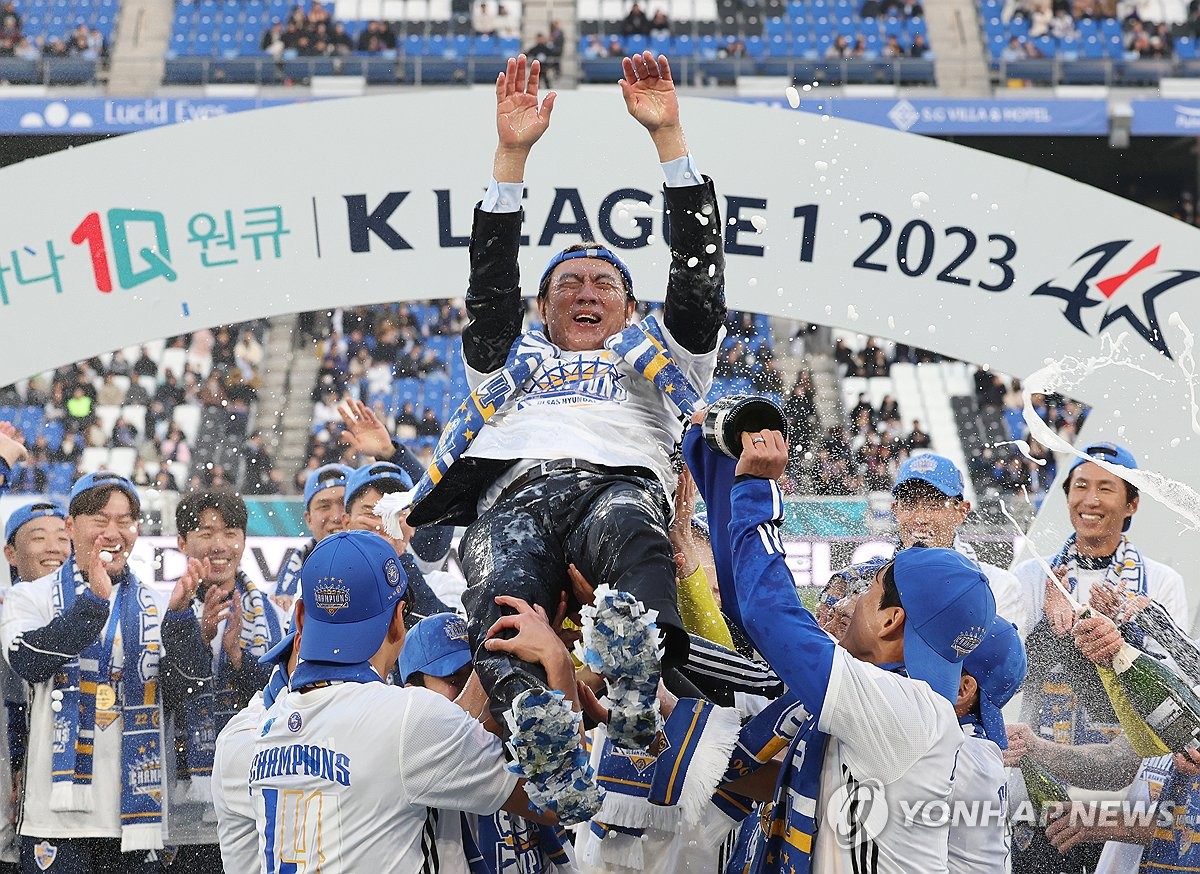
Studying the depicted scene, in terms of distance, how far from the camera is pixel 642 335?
4023mm

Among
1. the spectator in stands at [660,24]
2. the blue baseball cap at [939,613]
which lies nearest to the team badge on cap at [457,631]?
the blue baseball cap at [939,613]

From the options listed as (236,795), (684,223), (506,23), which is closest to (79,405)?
(506,23)

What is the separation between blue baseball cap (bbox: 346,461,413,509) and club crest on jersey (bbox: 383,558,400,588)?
2490 millimetres

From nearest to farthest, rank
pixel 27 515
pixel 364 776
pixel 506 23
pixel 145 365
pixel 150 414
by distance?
1. pixel 364 776
2. pixel 27 515
3. pixel 150 414
4. pixel 145 365
5. pixel 506 23

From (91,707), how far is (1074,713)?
3.84m

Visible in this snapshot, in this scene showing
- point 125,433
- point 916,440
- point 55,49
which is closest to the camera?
point 916,440

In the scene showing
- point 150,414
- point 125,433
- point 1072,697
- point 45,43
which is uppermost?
point 45,43

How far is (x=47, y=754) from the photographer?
5.44 metres

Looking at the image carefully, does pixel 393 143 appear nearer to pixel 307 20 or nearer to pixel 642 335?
pixel 642 335

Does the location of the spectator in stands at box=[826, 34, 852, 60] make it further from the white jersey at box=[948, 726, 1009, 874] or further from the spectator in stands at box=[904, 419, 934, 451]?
the white jersey at box=[948, 726, 1009, 874]

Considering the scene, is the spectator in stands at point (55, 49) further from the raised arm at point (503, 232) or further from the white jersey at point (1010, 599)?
the white jersey at point (1010, 599)

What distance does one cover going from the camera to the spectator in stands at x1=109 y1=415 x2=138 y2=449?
15.3 meters

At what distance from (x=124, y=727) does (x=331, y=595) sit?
2868 mm

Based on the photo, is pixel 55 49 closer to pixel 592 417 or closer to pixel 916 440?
pixel 916 440
